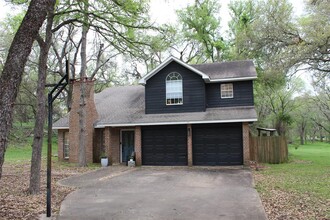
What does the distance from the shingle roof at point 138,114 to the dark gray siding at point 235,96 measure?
436 millimetres

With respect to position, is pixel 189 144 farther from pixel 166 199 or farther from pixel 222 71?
pixel 166 199

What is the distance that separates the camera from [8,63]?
530 centimetres

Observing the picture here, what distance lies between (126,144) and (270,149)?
9.17 metres

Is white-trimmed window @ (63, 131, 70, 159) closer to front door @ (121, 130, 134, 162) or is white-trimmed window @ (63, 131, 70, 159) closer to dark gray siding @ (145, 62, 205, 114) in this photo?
front door @ (121, 130, 134, 162)

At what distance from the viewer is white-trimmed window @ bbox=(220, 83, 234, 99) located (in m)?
18.8

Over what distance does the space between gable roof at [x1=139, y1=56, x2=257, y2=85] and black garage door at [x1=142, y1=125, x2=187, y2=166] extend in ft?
10.8

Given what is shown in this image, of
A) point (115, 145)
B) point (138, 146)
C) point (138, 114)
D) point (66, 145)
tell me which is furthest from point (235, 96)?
point (66, 145)

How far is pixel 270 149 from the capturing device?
1925 centimetres

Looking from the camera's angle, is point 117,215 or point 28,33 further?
point 117,215

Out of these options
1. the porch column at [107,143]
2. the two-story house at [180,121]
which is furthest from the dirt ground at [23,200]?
the two-story house at [180,121]

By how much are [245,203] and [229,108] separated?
35.3 feet

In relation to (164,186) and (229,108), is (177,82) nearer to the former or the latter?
(229,108)

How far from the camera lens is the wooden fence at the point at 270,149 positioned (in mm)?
19109

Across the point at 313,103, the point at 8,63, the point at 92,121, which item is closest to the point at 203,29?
the point at 92,121
